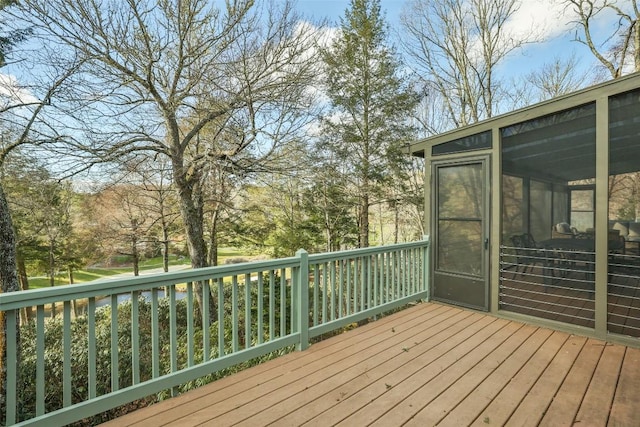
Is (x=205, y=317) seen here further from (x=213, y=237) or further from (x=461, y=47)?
(x=461, y=47)

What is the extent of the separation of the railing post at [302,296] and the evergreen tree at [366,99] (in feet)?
25.3

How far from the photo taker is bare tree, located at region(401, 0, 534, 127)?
10.0 metres

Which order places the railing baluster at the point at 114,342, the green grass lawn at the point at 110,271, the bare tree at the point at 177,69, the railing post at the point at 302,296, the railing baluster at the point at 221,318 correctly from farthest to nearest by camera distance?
1. the green grass lawn at the point at 110,271
2. the bare tree at the point at 177,69
3. the railing post at the point at 302,296
4. the railing baluster at the point at 221,318
5. the railing baluster at the point at 114,342

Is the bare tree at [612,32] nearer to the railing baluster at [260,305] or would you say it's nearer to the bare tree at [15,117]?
the railing baluster at [260,305]

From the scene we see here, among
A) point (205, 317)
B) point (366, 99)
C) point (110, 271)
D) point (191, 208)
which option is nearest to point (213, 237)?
point (191, 208)

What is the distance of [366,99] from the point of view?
33.4 feet

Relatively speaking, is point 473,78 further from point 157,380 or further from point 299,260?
point 157,380

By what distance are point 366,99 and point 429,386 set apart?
9.31 metres

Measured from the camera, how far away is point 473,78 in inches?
427

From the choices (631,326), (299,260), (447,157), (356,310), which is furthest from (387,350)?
(447,157)

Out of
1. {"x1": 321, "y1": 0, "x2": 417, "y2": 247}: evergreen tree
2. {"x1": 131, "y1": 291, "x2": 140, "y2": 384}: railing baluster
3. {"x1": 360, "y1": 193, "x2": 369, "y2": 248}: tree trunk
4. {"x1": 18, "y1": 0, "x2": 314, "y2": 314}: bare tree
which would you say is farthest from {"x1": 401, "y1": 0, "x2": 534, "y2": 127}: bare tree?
{"x1": 131, "y1": 291, "x2": 140, "y2": 384}: railing baluster

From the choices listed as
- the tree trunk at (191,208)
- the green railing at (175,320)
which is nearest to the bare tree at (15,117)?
the green railing at (175,320)

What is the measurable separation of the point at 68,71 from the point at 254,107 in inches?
127

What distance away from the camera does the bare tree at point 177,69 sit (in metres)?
5.20
